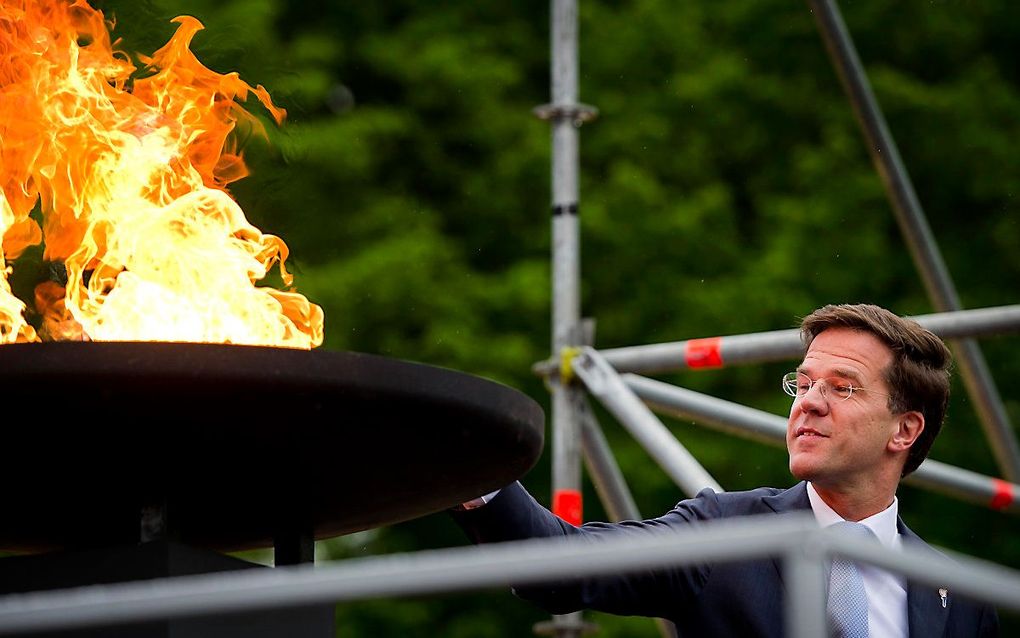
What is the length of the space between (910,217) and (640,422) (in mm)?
1971

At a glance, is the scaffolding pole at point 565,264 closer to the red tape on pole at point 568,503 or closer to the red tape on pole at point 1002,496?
the red tape on pole at point 568,503

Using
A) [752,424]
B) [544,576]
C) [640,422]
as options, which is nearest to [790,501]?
[544,576]

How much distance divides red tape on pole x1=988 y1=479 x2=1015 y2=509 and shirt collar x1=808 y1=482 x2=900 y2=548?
10.4 feet

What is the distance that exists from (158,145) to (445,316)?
7607mm

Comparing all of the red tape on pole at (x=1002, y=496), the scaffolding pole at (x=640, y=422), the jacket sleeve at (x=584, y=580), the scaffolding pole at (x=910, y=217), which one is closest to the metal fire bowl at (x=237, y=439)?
the jacket sleeve at (x=584, y=580)

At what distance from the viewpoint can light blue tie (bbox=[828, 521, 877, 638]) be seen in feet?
9.49

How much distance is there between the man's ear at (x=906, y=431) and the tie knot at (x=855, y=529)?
0.16 metres

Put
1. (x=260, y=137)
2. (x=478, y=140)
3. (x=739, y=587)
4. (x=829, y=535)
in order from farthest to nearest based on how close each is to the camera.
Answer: (x=478, y=140) → (x=260, y=137) → (x=739, y=587) → (x=829, y=535)

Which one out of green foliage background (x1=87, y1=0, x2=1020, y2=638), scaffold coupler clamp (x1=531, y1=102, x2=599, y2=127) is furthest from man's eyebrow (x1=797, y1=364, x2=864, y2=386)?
green foliage background (x1=87, y1=0, x2=1020, y2=638)

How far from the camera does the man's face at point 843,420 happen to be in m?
3.08

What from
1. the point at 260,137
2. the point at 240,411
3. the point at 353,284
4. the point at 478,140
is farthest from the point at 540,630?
the point at 478,140

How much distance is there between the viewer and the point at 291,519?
123 inches

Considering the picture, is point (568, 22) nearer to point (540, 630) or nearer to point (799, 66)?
point (540, 630)

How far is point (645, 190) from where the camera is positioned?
1148 centimetres
